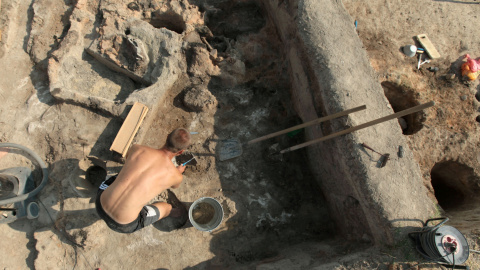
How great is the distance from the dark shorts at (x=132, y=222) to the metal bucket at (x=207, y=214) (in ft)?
1.77

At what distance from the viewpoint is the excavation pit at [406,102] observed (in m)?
4.58

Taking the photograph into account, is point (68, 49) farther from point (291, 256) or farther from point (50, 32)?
point (291, 256)

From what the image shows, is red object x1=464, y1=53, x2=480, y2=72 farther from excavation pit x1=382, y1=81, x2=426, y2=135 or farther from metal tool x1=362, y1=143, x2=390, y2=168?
metal tool x1=362, y1=143, x2=390, y2=168

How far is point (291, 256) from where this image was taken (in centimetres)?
382

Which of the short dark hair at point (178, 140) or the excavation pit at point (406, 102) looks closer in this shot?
the short dark hair at point (178, 140)

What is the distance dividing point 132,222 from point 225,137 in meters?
1.84

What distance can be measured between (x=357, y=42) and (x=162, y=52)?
9.78 feet

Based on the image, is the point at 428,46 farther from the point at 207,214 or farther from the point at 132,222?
Answer: the point at 132,222

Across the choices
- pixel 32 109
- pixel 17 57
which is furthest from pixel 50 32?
pixel 32 109

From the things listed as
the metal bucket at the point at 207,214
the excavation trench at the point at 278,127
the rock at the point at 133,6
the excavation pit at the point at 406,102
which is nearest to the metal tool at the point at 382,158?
the excavation trench at the point at 278,127

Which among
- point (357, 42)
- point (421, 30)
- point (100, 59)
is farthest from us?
point (421, 30)

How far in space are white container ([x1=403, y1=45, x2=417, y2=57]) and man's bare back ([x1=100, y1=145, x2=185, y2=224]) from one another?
4.40m

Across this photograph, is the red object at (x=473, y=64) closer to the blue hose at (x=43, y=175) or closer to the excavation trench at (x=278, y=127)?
the excavation trench at (x=278, y=127)

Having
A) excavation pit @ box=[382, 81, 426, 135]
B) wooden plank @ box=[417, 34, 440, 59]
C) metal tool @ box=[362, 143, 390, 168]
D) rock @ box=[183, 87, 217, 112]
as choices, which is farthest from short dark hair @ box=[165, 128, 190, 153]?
wooden plank @ box=[417, 34, 440, 59]
